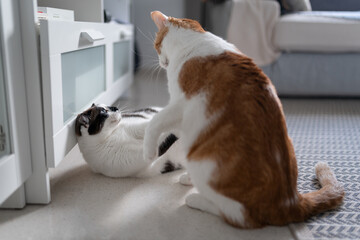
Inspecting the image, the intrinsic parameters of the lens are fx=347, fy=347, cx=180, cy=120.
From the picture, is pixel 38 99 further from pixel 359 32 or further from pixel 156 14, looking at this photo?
pixel 359 32

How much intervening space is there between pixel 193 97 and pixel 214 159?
0.57 ft

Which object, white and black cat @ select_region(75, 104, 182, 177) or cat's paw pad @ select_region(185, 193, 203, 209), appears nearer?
cat's paw pad @ select_region(185, 193, 203, 209)

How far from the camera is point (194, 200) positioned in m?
1.01

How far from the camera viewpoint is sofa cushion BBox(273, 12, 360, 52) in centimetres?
236

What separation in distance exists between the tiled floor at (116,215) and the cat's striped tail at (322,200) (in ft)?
0.23

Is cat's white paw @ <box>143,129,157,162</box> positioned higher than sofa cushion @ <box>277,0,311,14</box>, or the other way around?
sofa cushion @ <box>277,0,311,14</box>

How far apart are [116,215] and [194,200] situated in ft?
0.75

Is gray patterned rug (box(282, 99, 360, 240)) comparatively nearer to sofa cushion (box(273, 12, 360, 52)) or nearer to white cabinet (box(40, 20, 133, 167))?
sofa cushion (box(273, 12, 360, 52))

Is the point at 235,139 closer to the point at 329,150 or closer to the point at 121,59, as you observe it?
the point at 329,150

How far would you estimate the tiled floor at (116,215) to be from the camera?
897 mm

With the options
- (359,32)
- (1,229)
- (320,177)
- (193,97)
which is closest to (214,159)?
(193,97)

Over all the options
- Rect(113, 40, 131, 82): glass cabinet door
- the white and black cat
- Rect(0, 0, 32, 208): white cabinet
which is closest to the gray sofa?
Rect(113, 40, 131, 82): glass cabinet door

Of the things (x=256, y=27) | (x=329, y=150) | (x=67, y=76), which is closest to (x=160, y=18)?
(x=67, y=76)

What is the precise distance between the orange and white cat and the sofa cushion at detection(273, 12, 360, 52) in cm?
160
